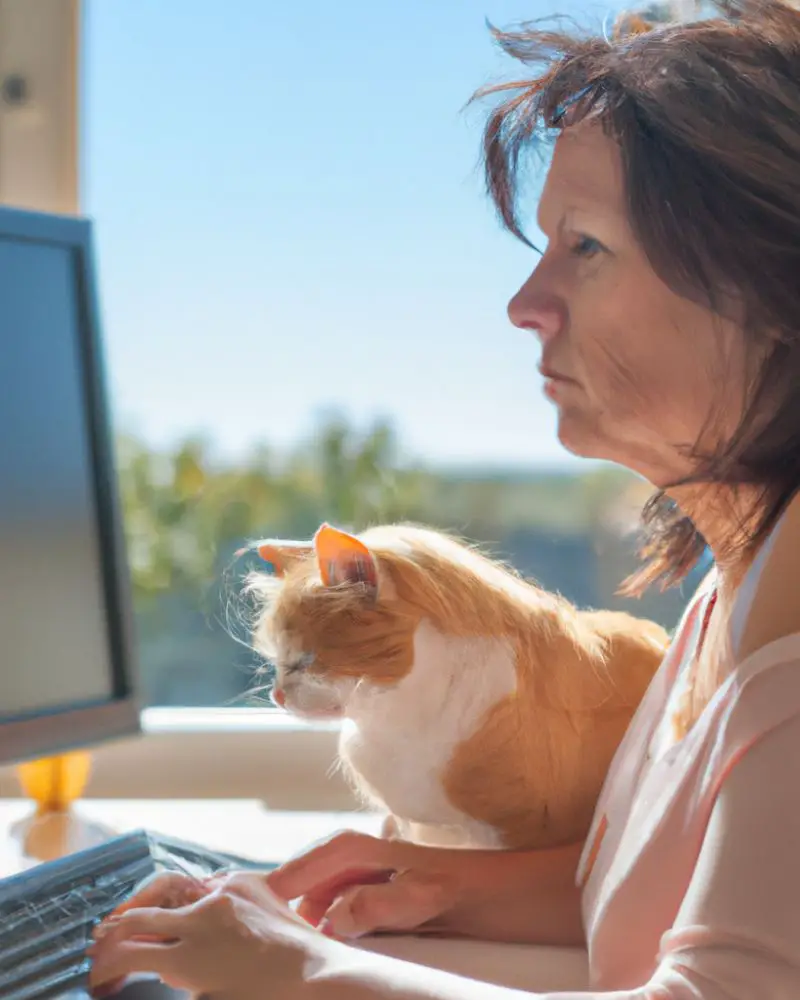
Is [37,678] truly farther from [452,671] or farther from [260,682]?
A: [452,671]

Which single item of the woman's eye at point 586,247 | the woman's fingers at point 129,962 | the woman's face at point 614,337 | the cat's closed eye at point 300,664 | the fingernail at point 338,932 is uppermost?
the woman's eye at point 586,247

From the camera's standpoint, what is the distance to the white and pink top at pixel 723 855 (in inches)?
14.6

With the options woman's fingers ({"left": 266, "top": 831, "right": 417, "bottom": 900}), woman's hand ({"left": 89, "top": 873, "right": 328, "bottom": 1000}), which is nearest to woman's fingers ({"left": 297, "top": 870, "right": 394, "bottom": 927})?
woman's fingers ({"left": 266, "top": 831, "right": 417, "bottom": 900})

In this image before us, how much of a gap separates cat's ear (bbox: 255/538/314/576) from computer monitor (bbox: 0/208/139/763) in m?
0.23

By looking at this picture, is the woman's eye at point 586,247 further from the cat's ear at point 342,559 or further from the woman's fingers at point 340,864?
the woman's fingers at point 340,864

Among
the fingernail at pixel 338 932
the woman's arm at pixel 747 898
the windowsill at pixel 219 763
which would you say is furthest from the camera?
the windowsill at pixel 219 763

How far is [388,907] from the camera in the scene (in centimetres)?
60

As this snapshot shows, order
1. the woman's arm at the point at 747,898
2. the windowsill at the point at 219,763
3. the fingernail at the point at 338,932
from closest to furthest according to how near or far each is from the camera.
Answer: the woman's arm at the point at 747,898
the fingernail at the point at 338,932
the windowsill at the point at 219,763

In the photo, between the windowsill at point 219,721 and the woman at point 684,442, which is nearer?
the woman at point 684,442

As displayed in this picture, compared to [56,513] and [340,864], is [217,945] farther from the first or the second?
[56,513]

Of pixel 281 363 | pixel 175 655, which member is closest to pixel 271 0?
pixel 281 363

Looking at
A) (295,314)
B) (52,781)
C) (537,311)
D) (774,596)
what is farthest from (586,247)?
(295,314)

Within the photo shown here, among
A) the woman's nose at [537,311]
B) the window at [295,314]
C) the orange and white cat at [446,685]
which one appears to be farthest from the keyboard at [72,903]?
the window at [295,314]

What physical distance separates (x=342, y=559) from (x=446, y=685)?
0.10 metres
